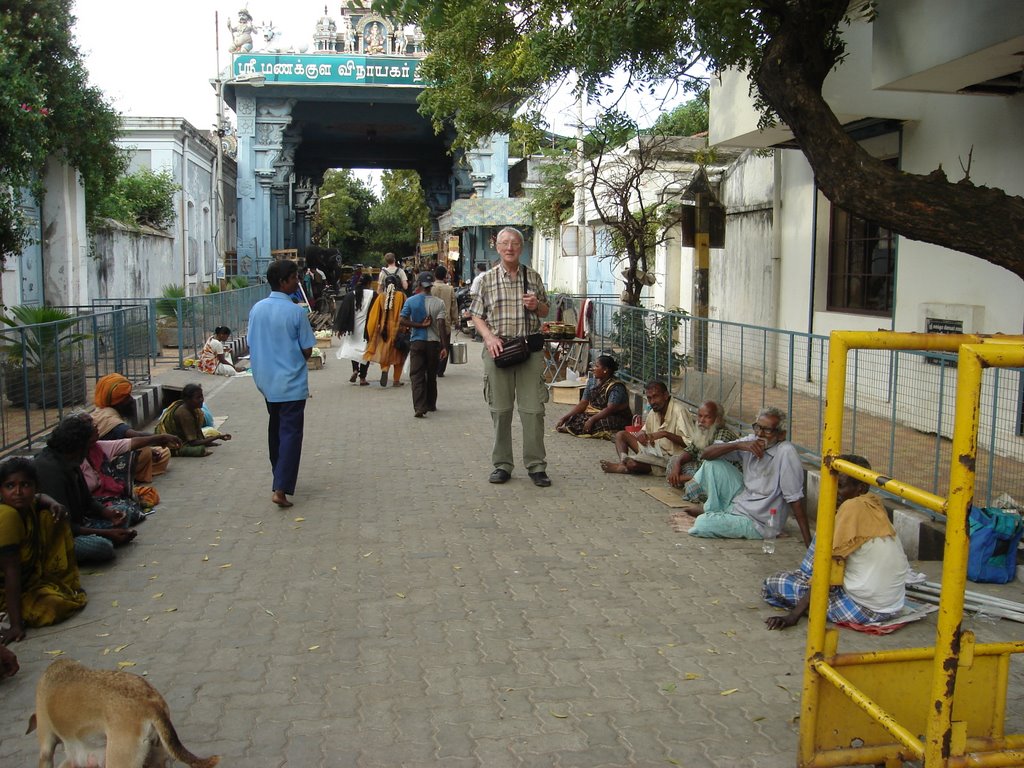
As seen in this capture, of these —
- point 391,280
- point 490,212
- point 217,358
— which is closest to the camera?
point 391,280

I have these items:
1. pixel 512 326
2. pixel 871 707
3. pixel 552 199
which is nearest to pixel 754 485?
pixel 512 326

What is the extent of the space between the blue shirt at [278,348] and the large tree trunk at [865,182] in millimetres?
3637

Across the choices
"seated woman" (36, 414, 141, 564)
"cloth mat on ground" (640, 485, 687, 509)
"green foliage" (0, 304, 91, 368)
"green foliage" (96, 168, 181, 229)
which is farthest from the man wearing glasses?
"green foliage" (96, 168, 181, 229)

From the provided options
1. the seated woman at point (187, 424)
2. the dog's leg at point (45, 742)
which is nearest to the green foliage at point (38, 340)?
the seated woman at point (187, 424)

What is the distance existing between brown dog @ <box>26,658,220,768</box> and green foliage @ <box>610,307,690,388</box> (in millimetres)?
7576

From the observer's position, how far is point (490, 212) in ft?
79.2

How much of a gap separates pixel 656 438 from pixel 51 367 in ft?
16.9

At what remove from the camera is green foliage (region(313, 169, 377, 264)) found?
62.2m

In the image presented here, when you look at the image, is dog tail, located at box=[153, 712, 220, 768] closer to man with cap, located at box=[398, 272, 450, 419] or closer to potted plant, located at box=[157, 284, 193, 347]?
man with cap, located at box=[398, 272, 450, 419]

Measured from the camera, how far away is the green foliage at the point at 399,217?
53344mm

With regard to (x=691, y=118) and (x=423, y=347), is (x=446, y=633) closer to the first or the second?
(x=423, y=347)

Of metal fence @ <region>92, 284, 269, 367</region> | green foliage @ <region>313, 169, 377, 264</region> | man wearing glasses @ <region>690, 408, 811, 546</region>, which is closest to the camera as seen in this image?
man wearing glasses @ <region>690, 408, 811, 546</region>

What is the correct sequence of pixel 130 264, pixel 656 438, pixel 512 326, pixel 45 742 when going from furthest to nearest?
pixel 130 264, pixel 656 438, pixel 512 326, pixel 45 742

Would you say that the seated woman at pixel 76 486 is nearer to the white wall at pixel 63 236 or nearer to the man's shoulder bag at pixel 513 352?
the man's shoulder bag at pixel 513 352
